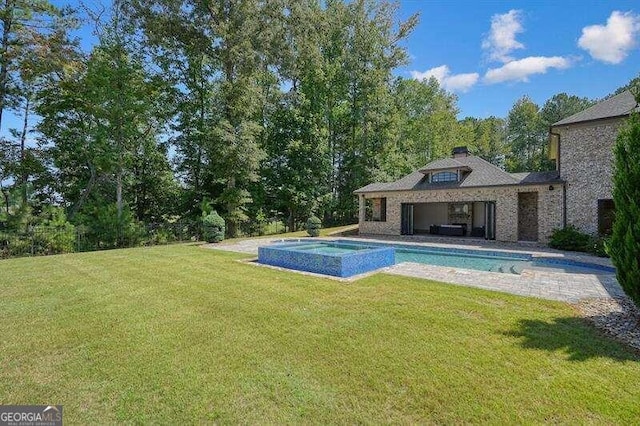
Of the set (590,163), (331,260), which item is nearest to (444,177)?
(590,163)

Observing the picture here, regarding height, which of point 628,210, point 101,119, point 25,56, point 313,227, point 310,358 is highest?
point 25,56

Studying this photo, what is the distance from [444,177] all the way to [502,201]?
12.8ft

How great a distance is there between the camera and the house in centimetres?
1348

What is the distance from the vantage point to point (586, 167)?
45.0 feet

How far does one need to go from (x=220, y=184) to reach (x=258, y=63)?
8.43m

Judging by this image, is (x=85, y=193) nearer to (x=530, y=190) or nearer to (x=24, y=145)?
(x=24, y=145)

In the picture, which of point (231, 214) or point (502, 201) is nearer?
point (502, 201)

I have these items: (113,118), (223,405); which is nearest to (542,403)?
(223,405)

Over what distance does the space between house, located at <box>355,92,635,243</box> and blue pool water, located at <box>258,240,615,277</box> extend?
4.16 m

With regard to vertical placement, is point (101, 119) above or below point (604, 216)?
above

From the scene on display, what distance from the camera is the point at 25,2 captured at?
15711 mm

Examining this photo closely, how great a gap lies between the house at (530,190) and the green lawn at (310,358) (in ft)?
34.4

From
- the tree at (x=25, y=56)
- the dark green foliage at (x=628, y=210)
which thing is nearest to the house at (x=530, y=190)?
the dark green foliage at (x=628, y=210)

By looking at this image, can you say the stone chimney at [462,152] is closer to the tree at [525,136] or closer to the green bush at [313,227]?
the green bush at [313,227]
